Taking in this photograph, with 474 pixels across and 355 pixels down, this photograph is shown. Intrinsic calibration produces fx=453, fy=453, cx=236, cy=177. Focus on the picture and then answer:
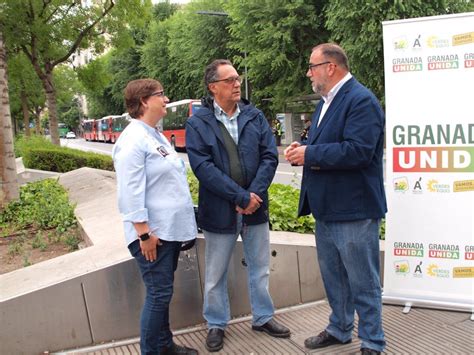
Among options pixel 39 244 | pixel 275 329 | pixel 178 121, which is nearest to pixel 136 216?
pixel 275 329

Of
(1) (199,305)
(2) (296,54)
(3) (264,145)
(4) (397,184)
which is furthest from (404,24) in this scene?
(2) (296,54)

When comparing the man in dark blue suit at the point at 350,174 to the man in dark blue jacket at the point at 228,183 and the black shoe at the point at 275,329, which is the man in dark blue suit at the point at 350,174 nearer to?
the man in dark blue jacket at the point at 228,183

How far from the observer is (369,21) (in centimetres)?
1541

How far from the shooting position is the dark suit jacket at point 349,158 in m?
2.81

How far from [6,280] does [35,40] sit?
38.6 ft

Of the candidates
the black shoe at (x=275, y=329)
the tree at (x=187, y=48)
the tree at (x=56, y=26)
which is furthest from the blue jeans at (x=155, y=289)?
the tree at (x=187, y=48)

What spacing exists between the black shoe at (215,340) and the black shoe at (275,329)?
320 millimetres

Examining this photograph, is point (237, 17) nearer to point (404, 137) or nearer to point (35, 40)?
point (35, 40)

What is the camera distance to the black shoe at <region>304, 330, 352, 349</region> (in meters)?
3.21

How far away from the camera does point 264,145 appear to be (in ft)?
10.8

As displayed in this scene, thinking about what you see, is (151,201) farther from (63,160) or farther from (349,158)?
(63,160)

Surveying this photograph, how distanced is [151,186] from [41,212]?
380 centimetres

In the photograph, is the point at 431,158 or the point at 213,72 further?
the point at 431,158

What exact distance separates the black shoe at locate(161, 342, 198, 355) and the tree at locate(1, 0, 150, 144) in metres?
12.0
